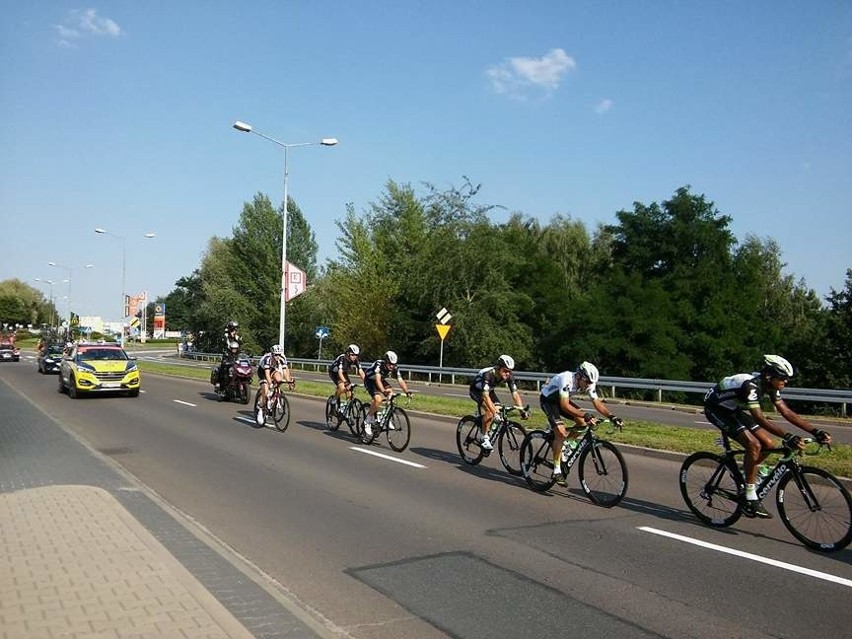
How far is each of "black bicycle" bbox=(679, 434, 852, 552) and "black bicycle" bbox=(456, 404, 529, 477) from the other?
8.85 feet

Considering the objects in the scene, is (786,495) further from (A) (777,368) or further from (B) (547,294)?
(B) (547,294)

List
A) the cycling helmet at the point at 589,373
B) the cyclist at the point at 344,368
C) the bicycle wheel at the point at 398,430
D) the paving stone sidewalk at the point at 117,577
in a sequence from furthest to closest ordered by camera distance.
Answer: the cyclist at the point at 344,368 → the bicycle wheel at the point at 398,430 → the cycling helmet at the point at 589,373 → the paving stone sidewalk at the point at 117,577

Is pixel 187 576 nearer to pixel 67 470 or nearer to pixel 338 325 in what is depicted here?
pixel 67 470

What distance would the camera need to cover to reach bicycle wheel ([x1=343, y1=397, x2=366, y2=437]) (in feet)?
45.4

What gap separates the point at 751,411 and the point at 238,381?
1675 centimetres

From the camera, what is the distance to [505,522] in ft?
24.9

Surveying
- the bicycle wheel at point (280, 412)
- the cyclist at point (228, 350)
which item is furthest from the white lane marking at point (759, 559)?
Answer: the cyclist at point (228, 350)

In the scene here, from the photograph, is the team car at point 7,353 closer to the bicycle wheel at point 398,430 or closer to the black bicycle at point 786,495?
the bicycle wheel at point 398,430

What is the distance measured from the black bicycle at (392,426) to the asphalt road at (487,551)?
→ 0.97 metres

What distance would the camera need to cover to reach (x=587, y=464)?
8773 mm

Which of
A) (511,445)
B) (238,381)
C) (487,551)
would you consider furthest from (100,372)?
(487,551)

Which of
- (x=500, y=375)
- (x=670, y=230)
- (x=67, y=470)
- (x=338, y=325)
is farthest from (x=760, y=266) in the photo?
(x=67, y=470)

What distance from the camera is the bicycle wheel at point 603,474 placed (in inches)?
331

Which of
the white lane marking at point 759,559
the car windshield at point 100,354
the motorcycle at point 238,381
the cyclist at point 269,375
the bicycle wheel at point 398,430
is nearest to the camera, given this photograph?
the white lane marking at point 759,559
